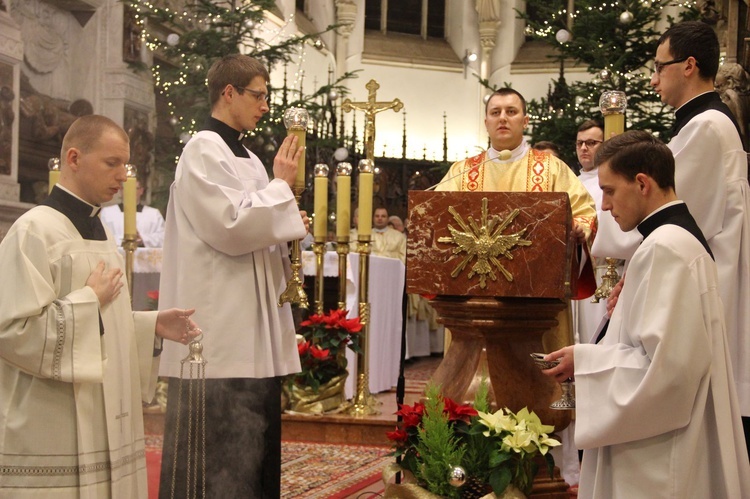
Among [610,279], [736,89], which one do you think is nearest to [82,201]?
[610,279]

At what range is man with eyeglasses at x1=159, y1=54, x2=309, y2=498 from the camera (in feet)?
11.5

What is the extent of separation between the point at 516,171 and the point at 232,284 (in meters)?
1.76

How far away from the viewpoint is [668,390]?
2.43 meters

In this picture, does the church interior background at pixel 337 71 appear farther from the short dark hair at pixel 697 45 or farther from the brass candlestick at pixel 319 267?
the short dark hair at pixel 697 45

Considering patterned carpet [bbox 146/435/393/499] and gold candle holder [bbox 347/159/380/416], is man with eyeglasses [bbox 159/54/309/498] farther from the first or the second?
gold candle holder [bbox 347/159/380/416]

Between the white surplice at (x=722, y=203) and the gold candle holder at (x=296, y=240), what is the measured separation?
1.37 metres

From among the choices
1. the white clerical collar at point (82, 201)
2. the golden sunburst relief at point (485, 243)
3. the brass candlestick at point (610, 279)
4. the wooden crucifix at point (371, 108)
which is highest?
the wooden crucifix at point (371, 108)

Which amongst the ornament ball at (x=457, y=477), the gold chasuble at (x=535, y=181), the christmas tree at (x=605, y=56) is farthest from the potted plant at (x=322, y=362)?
the christmas tree at (x=605, y=56)

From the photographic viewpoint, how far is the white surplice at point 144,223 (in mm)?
8742

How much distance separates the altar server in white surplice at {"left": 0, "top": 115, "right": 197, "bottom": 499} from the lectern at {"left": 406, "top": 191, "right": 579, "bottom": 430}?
126 centimetres

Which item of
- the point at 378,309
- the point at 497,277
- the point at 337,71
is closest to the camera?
the point at 497,277

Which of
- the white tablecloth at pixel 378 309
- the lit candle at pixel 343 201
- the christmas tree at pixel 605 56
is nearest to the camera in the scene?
the lit candle at pixel 343 201

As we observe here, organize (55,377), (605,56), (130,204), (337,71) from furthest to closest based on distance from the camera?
(337,71)
(605,56)
(130,204)
(55,377)

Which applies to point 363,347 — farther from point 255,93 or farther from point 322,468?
point 255,93
